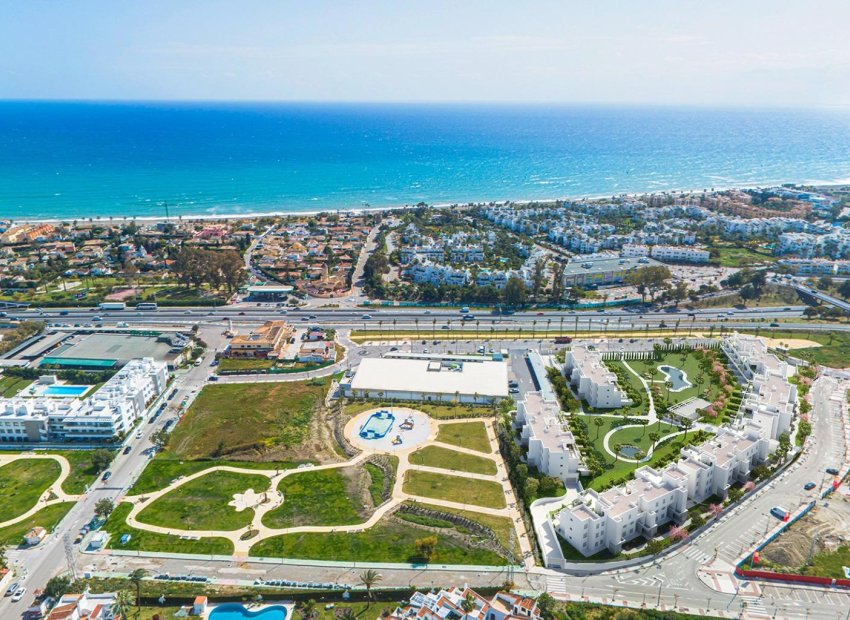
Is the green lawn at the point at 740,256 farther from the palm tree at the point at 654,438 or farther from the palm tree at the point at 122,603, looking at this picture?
the palm tree at the point at 122,603

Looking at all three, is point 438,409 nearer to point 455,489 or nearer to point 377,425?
point 377,425

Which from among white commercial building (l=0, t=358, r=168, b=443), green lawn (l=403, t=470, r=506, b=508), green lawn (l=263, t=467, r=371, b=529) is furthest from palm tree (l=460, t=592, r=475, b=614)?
white commercial building (l=0, t=358, r=168, b=443)

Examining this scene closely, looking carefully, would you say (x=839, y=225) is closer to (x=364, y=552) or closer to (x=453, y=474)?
(x=453, y=474)

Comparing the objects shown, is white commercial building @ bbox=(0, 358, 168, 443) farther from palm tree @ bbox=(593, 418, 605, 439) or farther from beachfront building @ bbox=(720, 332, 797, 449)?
beachfront building @ bbox=(720, 332, 797, 449)

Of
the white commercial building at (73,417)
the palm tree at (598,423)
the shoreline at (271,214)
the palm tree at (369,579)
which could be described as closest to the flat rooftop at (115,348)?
the white commercial building at (73,417)

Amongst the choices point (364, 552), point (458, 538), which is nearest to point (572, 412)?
point (458, 538)

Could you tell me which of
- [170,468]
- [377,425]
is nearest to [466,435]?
[377,425]
